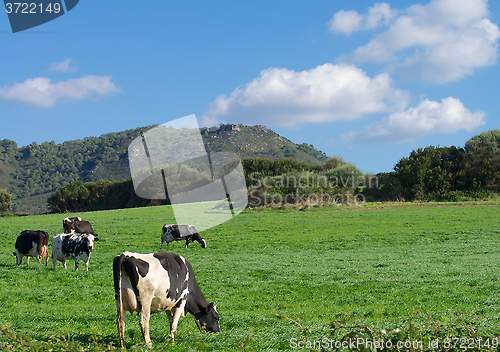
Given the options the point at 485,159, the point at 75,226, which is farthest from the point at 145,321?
the point at 485,159

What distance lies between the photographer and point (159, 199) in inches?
2345

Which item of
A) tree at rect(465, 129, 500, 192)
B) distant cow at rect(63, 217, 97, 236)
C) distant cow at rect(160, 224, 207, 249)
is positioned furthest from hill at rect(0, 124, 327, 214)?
distant cow at rect(160, 224, 207, 249)

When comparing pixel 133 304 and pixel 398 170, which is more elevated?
pixel 398 170

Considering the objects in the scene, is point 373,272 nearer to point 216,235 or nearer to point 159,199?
point 216,235

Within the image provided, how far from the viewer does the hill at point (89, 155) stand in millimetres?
117000

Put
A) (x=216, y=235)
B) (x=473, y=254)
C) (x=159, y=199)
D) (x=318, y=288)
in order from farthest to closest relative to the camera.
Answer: (x=159, y=199) < (x=216, y=235) < (x=473, y=254) < (x=318, y=288)

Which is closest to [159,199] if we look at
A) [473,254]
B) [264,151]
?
[473,254]

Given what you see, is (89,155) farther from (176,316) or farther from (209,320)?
(176,316)

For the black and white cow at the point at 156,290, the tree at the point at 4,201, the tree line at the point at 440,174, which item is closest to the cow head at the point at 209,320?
the black and white cow at the point at 156,290

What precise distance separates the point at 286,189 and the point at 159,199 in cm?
2575

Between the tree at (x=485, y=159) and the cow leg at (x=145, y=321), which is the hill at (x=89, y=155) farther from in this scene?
the cow leg at (x=145, y=321)

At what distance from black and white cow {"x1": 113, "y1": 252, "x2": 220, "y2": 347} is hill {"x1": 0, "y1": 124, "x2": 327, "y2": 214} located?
104 metres

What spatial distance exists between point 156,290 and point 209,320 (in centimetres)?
152

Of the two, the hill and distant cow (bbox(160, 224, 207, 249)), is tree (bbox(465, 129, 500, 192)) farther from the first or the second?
the hill
